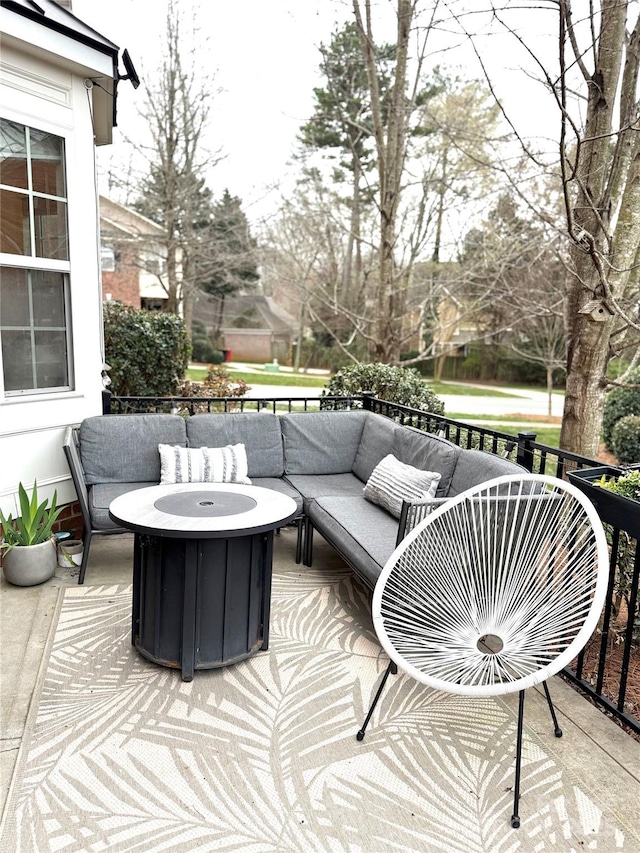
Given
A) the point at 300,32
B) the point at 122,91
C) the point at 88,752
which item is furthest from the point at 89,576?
the point at 122,91

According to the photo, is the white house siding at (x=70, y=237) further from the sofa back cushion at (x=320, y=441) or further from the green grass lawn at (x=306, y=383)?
the green grass lawn at (x=306, y=383)

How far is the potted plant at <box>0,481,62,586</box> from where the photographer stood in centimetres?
324

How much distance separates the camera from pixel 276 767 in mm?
1961

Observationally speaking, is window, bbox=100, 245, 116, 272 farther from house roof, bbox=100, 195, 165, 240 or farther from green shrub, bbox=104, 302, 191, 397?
green shrub, bbox=104, 302, 191, 397

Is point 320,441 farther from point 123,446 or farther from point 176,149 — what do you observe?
point 176,149

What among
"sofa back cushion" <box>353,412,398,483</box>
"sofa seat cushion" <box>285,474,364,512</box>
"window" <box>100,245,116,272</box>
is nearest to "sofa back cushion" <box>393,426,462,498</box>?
"sofa back cushion" <box>353,412,398,483</box>

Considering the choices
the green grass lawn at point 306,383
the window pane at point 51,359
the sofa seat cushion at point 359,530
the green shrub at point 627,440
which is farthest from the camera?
the green grass lawn at point 306,383

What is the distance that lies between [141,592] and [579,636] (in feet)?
5.69

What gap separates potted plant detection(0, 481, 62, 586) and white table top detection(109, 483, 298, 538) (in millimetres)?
914

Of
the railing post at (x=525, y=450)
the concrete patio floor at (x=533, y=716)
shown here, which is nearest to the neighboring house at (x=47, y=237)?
the concrete patio floor at (x=533, y=716)

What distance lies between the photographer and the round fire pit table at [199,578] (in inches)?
92.9

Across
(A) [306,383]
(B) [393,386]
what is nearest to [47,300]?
(B) [393,386]

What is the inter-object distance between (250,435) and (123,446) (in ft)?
2.81

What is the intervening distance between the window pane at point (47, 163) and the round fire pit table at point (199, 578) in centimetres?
222
